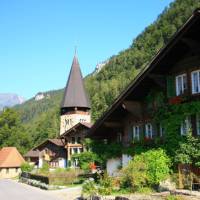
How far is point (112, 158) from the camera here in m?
26.3

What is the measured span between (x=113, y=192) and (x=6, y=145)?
57.4 meters

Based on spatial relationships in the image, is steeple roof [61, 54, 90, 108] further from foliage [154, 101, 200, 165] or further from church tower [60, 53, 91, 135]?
foliage [154, 101, 200, 165]

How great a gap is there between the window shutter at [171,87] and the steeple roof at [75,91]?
1746 inches

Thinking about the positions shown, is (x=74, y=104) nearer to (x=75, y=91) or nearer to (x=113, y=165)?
(x=75, y=91)

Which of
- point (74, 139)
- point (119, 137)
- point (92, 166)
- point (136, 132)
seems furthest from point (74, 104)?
point (136, 132)

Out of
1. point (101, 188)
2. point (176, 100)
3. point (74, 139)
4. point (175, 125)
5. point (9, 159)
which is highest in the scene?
point (176, 100)

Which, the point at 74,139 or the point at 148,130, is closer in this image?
the point at 148,130

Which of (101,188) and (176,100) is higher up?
(176,100)

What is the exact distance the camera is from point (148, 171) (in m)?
19.2

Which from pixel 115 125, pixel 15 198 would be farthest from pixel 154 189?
pixel 15 198

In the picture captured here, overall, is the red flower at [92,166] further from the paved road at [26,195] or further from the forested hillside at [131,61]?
the forested hillside at [131,61]

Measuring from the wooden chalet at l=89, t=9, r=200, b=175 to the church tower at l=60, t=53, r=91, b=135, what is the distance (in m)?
37.8

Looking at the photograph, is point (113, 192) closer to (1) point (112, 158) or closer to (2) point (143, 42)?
(1) point (112, 158)

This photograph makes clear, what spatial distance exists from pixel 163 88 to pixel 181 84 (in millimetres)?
1500
